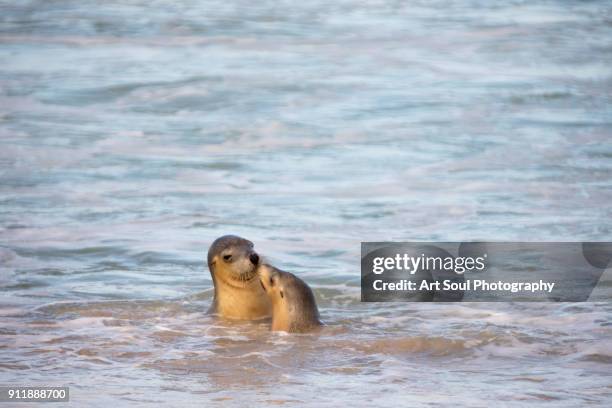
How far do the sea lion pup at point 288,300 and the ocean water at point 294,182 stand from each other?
0.37 feet

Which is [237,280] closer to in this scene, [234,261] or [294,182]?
[234,261]

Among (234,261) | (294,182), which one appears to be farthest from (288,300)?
(294,182)

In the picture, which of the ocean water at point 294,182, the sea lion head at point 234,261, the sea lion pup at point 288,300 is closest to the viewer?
the ocean water at point 294,182

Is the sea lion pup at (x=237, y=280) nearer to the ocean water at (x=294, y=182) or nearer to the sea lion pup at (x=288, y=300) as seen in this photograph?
the ocean water at (x=294, y=182)

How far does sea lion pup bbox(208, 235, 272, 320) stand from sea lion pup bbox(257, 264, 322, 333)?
250mm

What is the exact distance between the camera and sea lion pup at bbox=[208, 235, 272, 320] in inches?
253

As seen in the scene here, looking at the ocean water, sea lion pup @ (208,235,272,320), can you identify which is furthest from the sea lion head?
the ocean water

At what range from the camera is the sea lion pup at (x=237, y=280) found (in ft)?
21.1

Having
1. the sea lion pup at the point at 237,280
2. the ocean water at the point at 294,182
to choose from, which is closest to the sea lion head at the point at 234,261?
the sea lion pup at the point at 237,280

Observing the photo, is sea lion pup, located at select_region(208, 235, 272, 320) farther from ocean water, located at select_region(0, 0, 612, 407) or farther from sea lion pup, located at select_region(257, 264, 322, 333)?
sea lion pup, located at select_region(257, 264, 322, 333)

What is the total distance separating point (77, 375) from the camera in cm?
546

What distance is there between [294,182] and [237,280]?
11.6ft

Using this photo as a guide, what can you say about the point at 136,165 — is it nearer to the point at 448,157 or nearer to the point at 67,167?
the point at 67,167

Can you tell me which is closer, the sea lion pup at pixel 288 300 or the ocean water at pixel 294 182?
the ocean water at pixel 294 182
